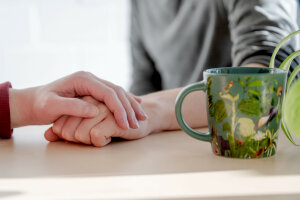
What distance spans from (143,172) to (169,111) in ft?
1.06

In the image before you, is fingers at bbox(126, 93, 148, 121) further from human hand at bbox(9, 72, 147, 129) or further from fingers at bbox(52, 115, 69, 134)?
fingers at bbox(52, 115, 69, 134)

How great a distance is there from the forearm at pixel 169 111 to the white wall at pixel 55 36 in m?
2.11

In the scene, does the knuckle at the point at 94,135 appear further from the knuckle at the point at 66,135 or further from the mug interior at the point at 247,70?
the mug interior at the point at 247,70

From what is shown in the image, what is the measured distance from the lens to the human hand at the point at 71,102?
2.66ft

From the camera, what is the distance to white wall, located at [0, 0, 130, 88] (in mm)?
2943

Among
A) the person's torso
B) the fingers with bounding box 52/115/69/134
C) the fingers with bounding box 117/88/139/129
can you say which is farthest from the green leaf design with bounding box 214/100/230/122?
the person's torso

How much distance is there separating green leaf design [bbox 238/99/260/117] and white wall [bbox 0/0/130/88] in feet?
7.92

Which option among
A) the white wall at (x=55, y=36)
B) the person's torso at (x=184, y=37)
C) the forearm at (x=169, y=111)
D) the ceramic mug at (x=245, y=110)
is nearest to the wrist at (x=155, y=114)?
the forearm at (x=169, y=111)

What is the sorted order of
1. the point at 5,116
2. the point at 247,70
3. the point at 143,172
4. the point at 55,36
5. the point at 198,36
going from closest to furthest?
1. the point at 143,172
2. the point at 247,70
3. the point at 5,116
4. the point at 198,36
5. the point at 55,36

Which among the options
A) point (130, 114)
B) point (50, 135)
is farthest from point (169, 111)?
point (50, 135)

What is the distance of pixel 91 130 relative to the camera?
2.62 feet

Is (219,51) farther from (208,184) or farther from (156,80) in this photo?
(208,184)

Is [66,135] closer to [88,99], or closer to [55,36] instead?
[88,99]

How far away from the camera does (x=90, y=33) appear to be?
3.03 metres
